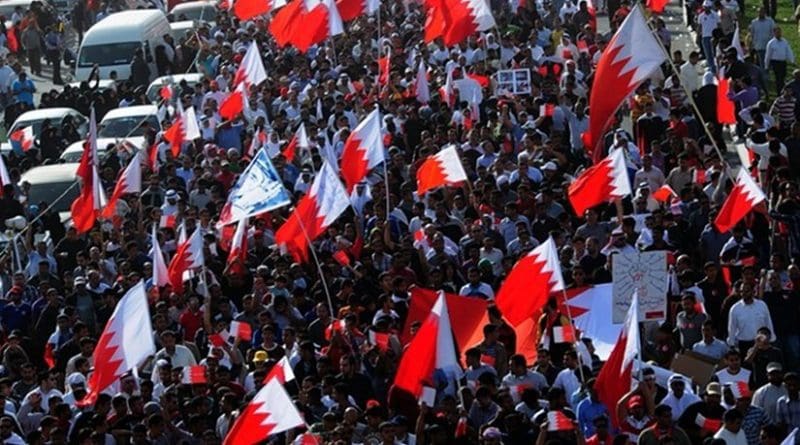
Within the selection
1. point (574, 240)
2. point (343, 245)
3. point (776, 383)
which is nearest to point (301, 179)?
point (343, 245)

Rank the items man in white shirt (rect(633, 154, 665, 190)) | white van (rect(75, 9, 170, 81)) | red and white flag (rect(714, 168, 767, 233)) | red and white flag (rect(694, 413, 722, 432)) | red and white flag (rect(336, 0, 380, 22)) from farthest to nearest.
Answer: white van (rect(75, 9, 170, 81)), red and white flag (rect(336, 0, 380, 22)), man in white shirt (rect(633, 154, 665, 190)), red and white flag (rect(714, 168, 767, 233)), red and white flag (rect(694, 413, 722, 432))

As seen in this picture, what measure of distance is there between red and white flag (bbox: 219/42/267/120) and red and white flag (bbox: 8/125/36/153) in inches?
150

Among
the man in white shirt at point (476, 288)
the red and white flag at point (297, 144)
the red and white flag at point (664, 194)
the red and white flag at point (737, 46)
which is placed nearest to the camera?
the man in white shirt at point (476, 288)

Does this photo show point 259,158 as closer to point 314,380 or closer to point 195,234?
point 195,234

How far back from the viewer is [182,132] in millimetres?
33062

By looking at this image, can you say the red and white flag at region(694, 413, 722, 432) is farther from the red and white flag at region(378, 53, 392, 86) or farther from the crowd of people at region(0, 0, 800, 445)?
the red and white flag at region(378, 53, 392, 86)

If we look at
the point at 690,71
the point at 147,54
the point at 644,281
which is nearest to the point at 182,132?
the point at 690,71

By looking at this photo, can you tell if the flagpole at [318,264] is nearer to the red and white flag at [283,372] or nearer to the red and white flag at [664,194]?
the red and white flag at [283,372]

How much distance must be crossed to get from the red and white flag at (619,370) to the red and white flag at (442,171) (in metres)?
7.30

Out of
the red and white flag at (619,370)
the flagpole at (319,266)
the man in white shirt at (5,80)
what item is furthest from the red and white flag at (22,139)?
the red and white flag at (619,370)

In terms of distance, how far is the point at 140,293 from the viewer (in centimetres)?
2177

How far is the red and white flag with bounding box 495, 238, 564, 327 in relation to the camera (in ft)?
71.0

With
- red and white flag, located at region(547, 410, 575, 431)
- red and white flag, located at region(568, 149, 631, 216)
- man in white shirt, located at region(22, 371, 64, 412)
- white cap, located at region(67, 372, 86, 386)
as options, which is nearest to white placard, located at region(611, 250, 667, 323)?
red and white flag, located at region(547, 410, 575, 431)

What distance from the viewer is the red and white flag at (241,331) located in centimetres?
2333
